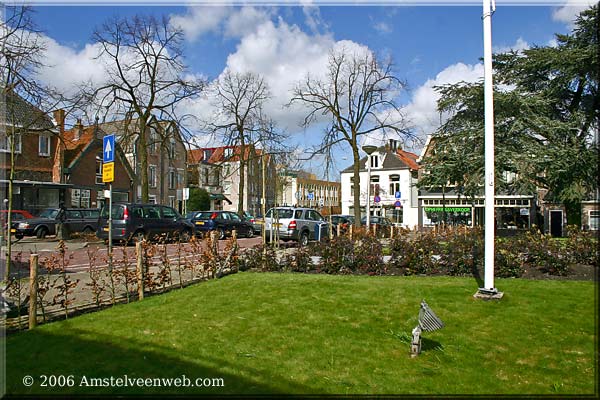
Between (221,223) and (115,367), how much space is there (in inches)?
850

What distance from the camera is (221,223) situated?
26109mm

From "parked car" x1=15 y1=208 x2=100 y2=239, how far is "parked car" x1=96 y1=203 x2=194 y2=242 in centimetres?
510

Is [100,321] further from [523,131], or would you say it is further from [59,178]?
[59,178]

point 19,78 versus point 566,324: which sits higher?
point 19,78

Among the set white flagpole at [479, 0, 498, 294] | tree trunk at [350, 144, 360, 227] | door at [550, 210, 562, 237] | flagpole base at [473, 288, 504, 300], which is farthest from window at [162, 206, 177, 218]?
door at [550, 210, 562, 237]

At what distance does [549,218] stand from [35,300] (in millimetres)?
41114

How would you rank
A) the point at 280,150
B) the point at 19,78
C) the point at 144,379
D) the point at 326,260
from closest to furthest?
the point at 144,379
the point at 326,260
the point at 19,78
the point at 280,150

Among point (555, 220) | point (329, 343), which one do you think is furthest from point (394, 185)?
point (329, 343)

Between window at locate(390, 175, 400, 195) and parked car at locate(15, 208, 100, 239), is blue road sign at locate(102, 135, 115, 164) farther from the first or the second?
window at locate(390, 175, 400, 195)

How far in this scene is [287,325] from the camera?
6.18 meters

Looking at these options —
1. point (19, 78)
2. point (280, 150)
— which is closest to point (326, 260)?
point (19, 78)

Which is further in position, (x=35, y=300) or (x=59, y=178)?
(x=59, y=178)

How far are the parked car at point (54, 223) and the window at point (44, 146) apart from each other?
1555 centimetres

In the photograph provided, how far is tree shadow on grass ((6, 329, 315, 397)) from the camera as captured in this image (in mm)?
4195
